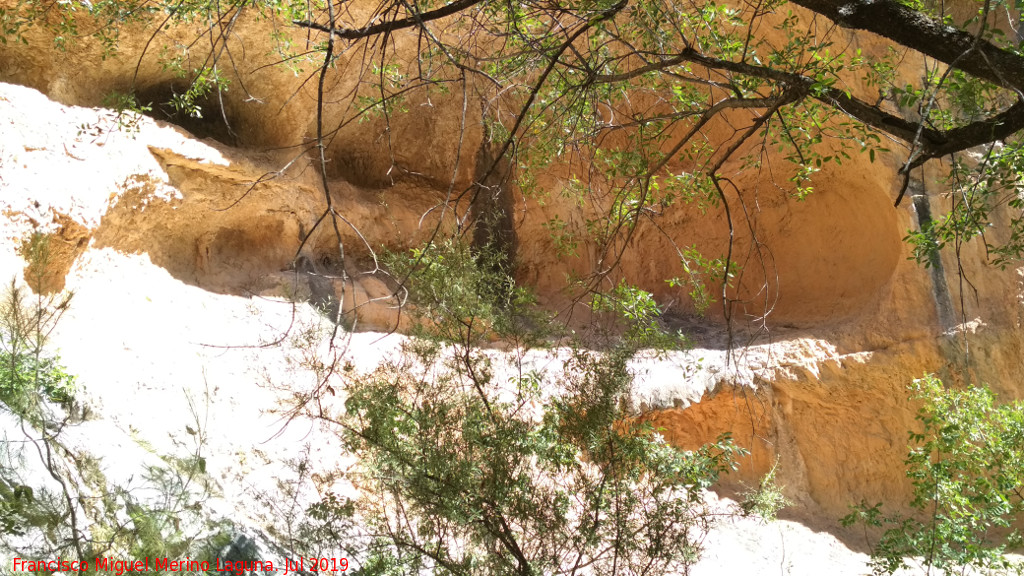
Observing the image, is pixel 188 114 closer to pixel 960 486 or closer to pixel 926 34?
pixel 926 34

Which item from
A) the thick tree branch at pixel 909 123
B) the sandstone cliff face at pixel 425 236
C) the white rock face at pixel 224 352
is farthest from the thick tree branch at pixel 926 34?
the sandstone cliff face at pixel 425 236

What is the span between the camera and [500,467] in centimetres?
486

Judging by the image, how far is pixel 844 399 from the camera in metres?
8.87

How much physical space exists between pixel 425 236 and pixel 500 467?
5.08 m

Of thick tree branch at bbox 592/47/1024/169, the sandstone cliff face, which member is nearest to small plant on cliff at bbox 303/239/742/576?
thick tree branch at bbox 592/47/1024/169

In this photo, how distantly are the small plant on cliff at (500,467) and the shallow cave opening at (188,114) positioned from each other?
4.60 metres

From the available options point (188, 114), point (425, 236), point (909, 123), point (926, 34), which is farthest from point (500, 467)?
point (188, 114)

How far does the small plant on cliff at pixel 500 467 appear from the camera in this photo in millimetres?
4848

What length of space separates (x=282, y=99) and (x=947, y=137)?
7.35 meters

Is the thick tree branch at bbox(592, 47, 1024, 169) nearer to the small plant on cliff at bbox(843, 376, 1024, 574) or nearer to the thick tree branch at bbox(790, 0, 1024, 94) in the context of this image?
the thick tree branch at bbox(790, 0, 1024, 94)

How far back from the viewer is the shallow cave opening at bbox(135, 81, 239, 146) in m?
8.69

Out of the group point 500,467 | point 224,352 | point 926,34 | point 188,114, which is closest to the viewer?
point 926,34

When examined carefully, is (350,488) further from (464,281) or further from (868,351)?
(868,351)

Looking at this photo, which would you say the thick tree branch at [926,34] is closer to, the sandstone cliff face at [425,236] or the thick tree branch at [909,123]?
the thick tree branch at [909,123]
